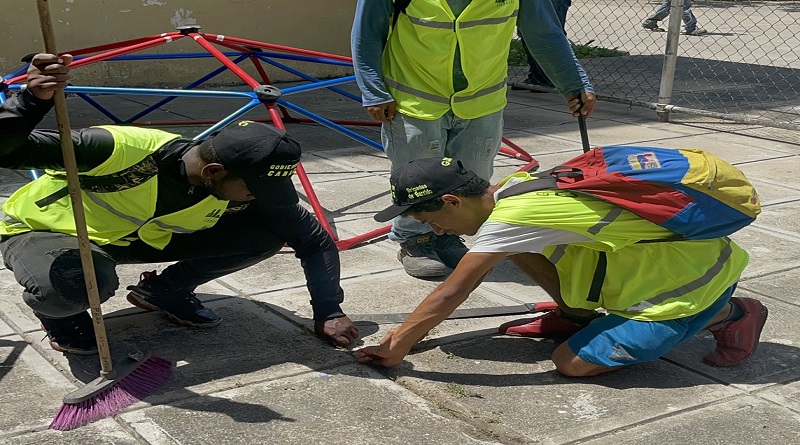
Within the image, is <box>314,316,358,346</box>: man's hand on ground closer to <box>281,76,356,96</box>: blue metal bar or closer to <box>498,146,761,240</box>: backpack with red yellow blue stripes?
<box>498,146,761,240</box>: backpack with red yellow blue stripes

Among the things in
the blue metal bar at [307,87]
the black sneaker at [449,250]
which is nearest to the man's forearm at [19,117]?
the black sneaker at [449,250]

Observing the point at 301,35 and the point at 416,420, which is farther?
the point at 301,35

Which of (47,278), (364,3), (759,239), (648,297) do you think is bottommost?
(759,239)

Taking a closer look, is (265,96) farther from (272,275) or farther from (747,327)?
(747,327)

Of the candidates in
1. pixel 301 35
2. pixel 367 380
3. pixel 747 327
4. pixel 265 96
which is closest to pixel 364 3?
pixel 265 96

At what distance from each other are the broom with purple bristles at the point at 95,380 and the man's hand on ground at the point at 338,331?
665mm

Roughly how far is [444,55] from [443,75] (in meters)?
0.10

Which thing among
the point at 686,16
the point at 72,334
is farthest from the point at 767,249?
the point at 686,16

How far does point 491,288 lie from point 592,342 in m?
1.12

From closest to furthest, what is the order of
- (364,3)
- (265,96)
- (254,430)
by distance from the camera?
(254,430) → (364,3) → (265,96)

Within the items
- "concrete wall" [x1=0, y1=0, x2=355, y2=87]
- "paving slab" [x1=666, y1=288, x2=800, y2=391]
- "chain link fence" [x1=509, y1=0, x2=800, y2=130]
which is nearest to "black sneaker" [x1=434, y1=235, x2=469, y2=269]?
"paving slab" [x1=666, y1=288, x2=800, y2=391]

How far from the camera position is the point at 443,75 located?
457 centimetres

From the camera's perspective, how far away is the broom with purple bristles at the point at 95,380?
3.05 m

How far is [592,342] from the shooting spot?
11.6ft
